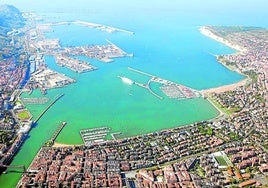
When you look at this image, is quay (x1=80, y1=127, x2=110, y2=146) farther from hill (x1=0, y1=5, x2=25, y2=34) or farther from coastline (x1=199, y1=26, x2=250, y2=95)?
hill (x1=0, y1=5, x2=25, y2=34)

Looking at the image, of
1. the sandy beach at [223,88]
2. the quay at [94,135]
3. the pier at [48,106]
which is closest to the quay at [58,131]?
the quay at [94,135]

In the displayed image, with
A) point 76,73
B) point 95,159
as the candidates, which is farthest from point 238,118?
point 76,73

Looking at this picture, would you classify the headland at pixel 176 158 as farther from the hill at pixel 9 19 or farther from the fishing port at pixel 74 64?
the hill at pixel 9 19

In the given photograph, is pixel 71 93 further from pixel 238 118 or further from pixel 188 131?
pixel 238 118

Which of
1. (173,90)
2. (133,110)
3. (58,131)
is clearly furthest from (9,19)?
(58,131)

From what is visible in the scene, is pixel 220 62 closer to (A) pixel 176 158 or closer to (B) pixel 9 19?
(A) pixel 176 158

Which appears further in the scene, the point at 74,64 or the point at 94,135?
the point at 74,64

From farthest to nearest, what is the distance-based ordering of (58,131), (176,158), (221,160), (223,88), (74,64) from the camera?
(74,64)
(223,88)
(58,131)
(176,158)
(221,160)
